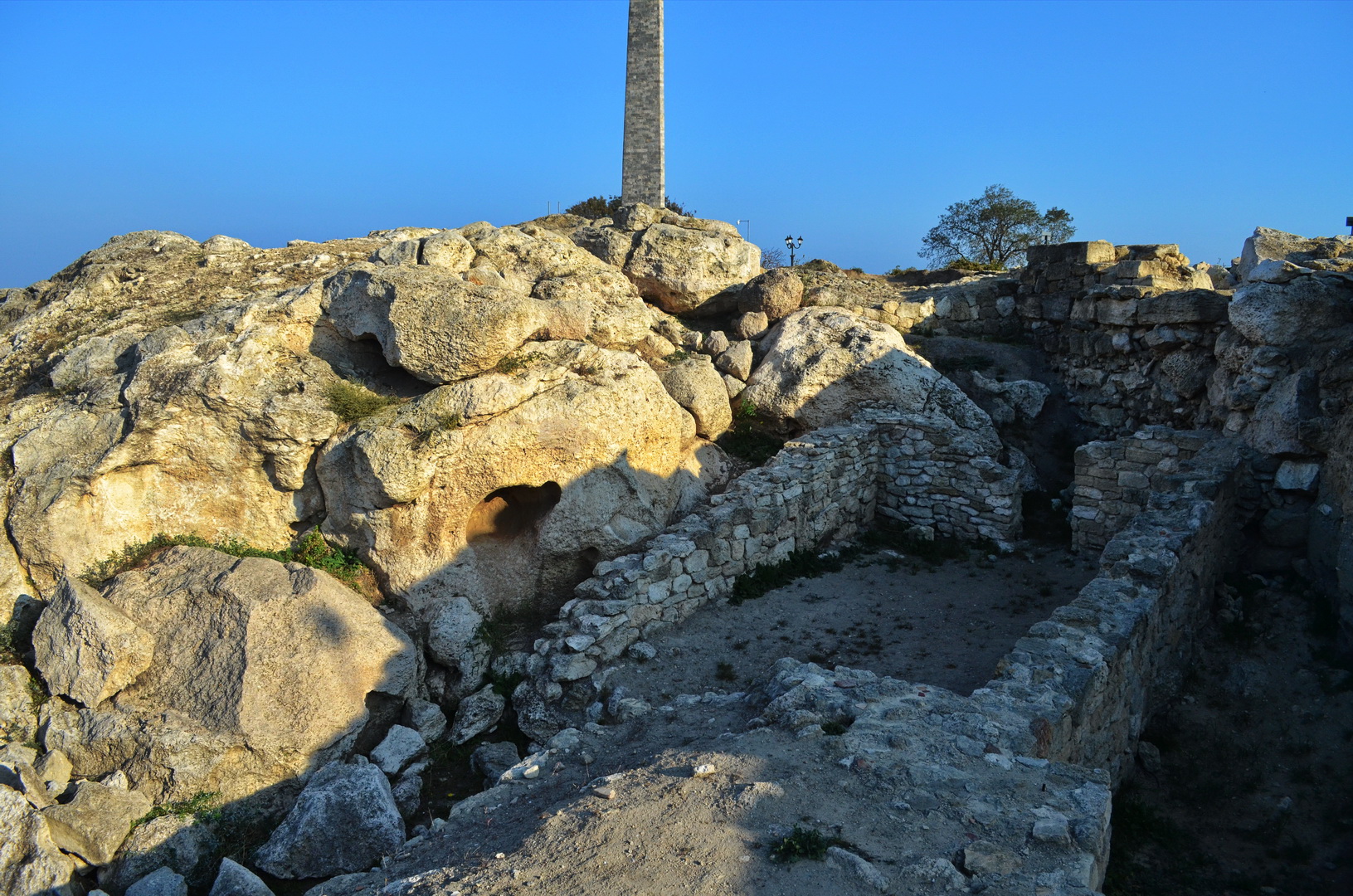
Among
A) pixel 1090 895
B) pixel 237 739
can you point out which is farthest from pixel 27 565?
pixel 1090 895

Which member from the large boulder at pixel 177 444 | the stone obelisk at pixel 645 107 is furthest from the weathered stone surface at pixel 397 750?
the stone obelisk at pixel 645 107

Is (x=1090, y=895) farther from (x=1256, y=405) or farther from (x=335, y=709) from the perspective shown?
(x=1256, y=405)

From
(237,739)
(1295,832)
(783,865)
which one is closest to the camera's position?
(783,865)

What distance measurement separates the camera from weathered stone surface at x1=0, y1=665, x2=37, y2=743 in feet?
20.6

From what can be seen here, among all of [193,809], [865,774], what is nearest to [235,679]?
[193,809]

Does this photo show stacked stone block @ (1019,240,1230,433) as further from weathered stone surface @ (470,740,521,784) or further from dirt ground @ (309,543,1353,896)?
weathered stone surface @ (470,740,521,784)

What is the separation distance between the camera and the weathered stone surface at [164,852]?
216 inches

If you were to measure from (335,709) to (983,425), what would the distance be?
8594 millimetres

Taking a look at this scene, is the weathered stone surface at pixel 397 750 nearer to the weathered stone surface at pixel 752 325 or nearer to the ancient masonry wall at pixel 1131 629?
the ancient masonry wall at pixel 1131 629

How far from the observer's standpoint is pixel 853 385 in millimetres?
11211

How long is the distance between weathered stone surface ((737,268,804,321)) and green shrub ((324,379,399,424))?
19.7 feet

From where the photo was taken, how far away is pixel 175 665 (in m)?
6.64

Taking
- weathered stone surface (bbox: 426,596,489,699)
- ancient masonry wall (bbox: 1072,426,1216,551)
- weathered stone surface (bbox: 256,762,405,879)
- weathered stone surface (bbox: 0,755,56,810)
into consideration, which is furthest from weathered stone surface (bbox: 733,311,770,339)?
weathered stone surface (bbox: 0,755,56,810)

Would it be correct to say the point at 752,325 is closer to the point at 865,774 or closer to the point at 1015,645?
the point at 1015,645
